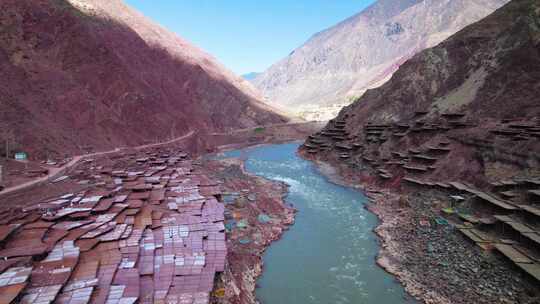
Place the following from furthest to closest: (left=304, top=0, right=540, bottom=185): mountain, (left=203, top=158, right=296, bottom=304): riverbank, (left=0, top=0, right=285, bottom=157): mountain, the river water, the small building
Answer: (left=0, top=0, right=285, bottom=157): mountain, (left=304, top=0, right=540, bottom=185): mountain, the small building, the river water, (left=203, top=158, right=296, bottom=304): riverbank

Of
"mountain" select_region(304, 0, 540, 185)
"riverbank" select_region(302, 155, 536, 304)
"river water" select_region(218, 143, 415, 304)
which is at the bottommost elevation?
"river water" select_region(218, 143, 415, 304)

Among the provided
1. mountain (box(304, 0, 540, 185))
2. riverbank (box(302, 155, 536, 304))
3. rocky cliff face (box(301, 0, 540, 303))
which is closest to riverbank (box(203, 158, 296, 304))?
riverbank (box(302, 155, 536, 304))

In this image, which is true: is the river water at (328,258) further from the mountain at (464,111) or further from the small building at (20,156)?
the small building at (20,156)

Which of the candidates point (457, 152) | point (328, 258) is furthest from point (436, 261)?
point (457, 152)

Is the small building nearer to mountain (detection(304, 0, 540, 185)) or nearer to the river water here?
the river water

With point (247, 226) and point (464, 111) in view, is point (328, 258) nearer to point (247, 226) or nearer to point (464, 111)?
point (247, 226)

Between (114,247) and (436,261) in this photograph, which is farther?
(436,261)

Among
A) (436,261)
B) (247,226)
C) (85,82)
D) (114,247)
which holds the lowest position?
(247,226)
